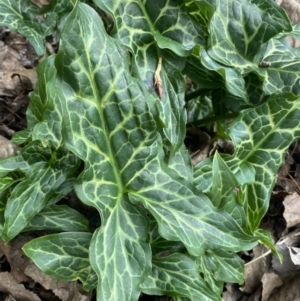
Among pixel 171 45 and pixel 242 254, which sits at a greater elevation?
pixel 171 45

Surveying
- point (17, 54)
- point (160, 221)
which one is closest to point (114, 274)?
point (160, 221)

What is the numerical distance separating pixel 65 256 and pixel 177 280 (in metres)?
0.28

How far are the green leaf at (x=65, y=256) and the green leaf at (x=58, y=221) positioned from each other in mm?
63

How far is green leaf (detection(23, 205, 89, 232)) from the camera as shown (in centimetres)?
128

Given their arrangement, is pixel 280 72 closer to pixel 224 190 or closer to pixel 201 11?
pixel 201 11

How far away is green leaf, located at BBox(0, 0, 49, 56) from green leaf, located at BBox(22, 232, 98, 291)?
21.1 inches

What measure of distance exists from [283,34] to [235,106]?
0.91ft

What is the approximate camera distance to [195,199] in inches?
43.2

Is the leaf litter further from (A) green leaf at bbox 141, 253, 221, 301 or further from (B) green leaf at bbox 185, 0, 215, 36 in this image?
(B) green leaf at bbox 185, 0, 215, 36

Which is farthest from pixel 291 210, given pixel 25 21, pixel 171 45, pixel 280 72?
pixel 25 21

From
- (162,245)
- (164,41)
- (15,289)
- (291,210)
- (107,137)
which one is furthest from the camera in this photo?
(291,210)

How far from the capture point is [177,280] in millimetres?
1203

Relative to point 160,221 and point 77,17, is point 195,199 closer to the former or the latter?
point 160,221

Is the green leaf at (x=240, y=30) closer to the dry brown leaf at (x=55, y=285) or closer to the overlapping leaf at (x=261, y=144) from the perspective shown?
the overlapping leaf at (x=261, y=144)
